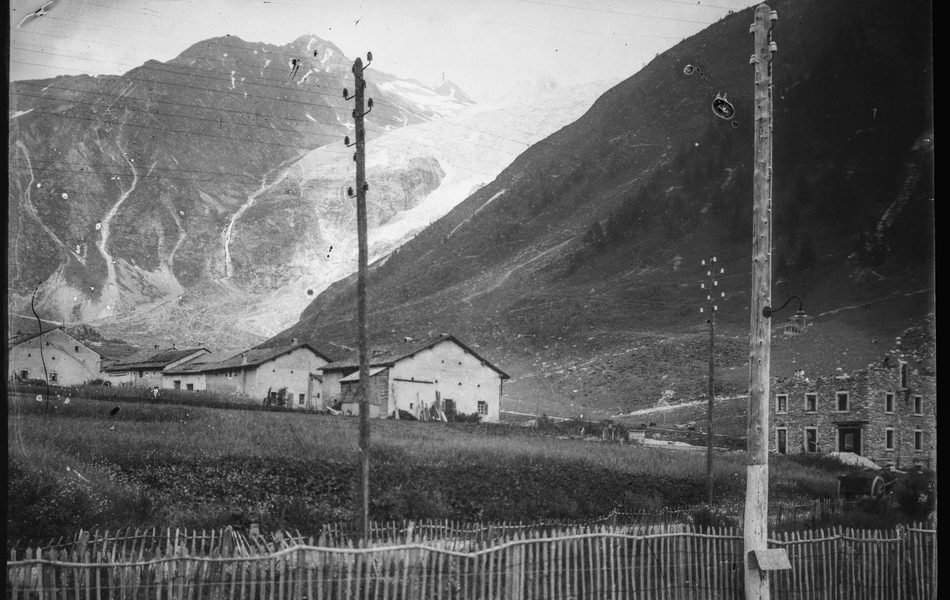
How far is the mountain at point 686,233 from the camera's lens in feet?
41.4

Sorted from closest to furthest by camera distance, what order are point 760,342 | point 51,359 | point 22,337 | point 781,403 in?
point 760,342
point 22,337
point 51,359
point 781,403

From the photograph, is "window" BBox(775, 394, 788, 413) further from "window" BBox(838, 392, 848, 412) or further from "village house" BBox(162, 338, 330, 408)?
"village house" BBox(162, 338, 330, 408)

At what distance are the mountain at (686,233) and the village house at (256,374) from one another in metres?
0.37

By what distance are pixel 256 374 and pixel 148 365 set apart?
1575 millimetres

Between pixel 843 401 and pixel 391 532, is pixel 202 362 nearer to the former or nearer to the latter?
pixel 391 532

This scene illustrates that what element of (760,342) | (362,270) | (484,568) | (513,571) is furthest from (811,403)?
(362,270)

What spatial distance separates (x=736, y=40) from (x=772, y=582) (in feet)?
28.3

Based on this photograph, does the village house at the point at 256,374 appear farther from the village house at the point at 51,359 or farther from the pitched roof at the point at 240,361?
the village house at the point at 51,359

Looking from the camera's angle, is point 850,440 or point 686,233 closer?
point 850,440

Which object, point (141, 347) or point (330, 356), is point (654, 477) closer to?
point (330, 356)

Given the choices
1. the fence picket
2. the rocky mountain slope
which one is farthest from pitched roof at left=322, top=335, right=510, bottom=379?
the fence picket

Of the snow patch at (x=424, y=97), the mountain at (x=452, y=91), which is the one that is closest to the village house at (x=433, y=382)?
the snow patch at (x=424, y=97)

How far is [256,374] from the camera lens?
12.5m

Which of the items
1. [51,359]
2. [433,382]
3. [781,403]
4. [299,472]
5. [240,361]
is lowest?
[299,472]
